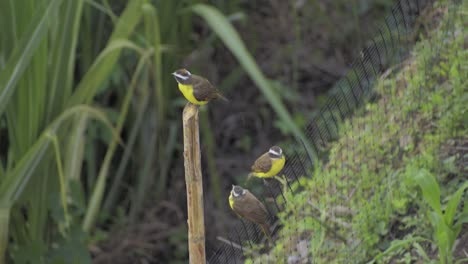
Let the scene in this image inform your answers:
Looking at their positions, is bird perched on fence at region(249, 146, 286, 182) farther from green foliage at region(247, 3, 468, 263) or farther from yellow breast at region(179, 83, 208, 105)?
green foliage at region(247, 3, 468, 263)

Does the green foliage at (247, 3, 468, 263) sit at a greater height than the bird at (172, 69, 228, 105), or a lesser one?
lesser

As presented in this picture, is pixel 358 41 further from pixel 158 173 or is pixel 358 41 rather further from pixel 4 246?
pixel 4 246

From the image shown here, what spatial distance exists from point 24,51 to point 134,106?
1950mm

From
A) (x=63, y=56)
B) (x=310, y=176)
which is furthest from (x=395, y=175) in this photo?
(x=63, y=56)


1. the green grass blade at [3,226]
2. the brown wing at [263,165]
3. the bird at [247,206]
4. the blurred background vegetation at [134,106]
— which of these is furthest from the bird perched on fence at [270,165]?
the green grass blade at [3,226]

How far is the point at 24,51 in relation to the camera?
4.28 m

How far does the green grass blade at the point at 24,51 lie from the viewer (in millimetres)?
4254

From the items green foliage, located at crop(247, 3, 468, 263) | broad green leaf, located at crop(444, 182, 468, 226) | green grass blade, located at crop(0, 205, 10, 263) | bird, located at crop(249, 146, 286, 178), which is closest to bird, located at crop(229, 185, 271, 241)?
bird, located at crop(249, 146, 286, 178)

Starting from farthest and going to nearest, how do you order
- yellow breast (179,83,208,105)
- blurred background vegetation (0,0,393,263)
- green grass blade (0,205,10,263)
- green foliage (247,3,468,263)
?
1. blurred background vegetation (0,0,393,263)
2. green grass blade (0,205,10,263)
3. green foliage (247,3,468,263)
4. yellow breast (179,83,208,105)

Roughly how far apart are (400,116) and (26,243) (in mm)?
2034

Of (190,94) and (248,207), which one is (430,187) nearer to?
(248,207)

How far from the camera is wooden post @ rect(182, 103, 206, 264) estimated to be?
3064mm

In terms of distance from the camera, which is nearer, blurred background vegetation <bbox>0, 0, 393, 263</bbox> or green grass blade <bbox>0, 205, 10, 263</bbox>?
green grass blade <bbox>0, 205, 10, 263</bbox>

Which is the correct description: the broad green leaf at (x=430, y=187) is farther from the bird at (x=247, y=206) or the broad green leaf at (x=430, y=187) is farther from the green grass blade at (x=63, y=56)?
the green grass blade at (x=63, y=56)
